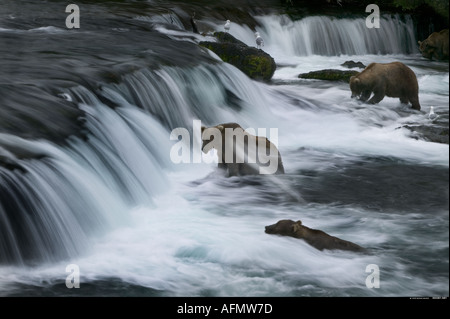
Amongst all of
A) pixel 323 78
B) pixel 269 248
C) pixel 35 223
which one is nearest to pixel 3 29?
pixel 323 78

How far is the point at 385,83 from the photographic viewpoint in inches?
389

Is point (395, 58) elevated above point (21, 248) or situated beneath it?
elevated above

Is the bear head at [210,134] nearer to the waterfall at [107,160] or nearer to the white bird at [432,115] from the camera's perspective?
the waterfall at [107,160]

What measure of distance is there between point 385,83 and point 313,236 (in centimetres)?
562

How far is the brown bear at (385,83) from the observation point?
9.58 m

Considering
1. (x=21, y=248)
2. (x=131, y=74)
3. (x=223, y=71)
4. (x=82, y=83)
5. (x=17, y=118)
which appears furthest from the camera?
(x=223, y=71)

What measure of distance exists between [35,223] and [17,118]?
2.04m

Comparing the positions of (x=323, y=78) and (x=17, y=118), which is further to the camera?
(x=323, y=78)

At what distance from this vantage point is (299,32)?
55.1 feet
